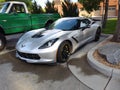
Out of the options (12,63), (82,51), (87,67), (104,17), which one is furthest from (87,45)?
(104,17)

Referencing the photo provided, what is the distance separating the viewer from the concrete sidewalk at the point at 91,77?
3996 millimetres

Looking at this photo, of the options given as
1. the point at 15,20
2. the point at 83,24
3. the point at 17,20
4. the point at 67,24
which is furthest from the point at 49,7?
the point at 67,24

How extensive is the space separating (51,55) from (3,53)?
8.85ft

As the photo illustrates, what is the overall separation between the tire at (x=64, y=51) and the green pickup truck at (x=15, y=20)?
3115 millimetres

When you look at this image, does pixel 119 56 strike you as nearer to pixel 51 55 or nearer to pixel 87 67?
pixel 87 67

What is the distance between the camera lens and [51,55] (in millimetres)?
5074

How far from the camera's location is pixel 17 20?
7883mm

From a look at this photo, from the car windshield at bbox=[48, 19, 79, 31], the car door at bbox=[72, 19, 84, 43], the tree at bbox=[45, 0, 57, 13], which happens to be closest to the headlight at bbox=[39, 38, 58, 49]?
the car door at bbox=[72, 19, 84, 43]

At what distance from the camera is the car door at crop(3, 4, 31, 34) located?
7508mm

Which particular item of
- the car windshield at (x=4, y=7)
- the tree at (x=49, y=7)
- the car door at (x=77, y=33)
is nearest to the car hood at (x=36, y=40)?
the car door at (x=77, y=33)

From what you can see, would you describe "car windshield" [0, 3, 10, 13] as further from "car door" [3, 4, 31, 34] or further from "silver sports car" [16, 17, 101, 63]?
"silver sports car" [16, 17, 101, 63]

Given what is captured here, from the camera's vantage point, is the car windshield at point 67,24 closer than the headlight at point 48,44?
No

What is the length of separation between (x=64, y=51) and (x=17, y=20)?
132 inches

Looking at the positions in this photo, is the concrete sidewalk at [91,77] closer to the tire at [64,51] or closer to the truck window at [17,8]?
the tire at [64,51]
